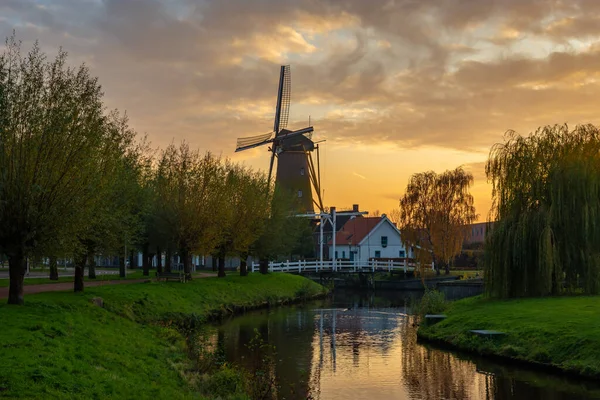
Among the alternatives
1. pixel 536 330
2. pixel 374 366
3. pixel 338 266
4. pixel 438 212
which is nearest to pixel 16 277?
pixel 374 366

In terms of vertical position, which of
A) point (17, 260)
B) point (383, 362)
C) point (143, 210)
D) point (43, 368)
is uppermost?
point (143, 210)

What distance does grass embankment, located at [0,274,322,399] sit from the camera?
13.0m

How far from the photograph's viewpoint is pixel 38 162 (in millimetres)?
21969

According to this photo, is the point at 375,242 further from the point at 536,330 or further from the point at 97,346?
the point at 97,346

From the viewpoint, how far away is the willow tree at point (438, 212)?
62250mm

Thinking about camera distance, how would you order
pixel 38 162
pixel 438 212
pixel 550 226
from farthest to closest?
pixel 438 212, pixel 550 226, pixel 38 162

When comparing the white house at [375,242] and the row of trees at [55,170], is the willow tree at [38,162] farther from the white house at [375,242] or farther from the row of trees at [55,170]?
the white house at [375,242]

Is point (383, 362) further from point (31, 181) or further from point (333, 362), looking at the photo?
point (31, 181)

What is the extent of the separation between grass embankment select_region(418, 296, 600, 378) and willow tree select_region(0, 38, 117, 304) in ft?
54.3

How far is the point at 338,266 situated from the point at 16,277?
54.3 m

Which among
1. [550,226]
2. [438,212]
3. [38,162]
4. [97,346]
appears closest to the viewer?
[97,346]

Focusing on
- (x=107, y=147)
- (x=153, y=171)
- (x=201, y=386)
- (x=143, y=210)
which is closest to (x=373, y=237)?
(x=153, y=171)

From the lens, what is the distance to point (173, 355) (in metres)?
20.6

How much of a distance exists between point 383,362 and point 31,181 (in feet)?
48.5
